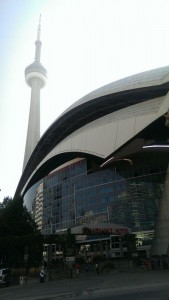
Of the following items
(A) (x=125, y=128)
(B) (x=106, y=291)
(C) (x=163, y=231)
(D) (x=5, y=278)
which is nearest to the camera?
(B) (x=106, y=291)

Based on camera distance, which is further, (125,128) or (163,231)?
(125,128)

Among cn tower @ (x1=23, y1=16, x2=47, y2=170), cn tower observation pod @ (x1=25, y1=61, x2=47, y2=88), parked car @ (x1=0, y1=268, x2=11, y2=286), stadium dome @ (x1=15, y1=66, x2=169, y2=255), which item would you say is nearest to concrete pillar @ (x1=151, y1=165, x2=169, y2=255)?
stadium dome @ (x1=15, y1=66, x2=169, y2=255)

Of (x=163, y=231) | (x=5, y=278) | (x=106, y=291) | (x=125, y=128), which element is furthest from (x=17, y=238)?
(x=125, y=128)

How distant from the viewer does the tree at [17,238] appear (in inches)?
1501

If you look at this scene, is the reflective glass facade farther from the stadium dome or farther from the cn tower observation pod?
the cn tower observation pod

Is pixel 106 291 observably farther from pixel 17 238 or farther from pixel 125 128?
pixel 125 128

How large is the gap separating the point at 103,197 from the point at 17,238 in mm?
21272

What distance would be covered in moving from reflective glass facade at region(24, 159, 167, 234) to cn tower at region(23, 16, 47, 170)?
192ft

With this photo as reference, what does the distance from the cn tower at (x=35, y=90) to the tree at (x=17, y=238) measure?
77.5 meters

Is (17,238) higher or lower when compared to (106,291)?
higher

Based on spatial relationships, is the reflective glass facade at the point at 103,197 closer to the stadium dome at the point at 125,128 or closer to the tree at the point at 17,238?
the stadium dome at the point at 125,128

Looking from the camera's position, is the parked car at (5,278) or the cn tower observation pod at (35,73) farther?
the cn tower observation pod at (35,73)

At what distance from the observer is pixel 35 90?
471 ft

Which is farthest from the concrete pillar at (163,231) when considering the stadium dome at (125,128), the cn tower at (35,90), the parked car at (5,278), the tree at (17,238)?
the cn tower at (35,90)
